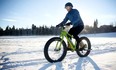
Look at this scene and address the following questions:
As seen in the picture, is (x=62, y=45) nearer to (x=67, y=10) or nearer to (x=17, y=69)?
(x=67, y=10)

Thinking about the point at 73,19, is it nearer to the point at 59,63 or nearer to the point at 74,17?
the point at 74,17

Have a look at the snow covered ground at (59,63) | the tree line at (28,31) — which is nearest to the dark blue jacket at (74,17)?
the snow covered ground at (59,63)

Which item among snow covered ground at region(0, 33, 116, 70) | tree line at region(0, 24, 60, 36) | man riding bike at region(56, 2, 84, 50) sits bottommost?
snow covered ground at region(0, 33, 116, 70)

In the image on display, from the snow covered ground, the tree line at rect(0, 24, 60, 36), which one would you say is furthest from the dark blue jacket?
the tree line at rect(0, 24, 60, 36)

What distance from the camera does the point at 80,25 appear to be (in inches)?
210

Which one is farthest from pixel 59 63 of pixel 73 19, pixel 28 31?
pixel 28 31

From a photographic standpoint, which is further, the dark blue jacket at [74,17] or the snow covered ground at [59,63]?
the dark blue jacket at [74,17]

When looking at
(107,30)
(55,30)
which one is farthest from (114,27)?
(55,30)

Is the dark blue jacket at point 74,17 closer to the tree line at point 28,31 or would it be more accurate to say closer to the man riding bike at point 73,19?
the man riding bike at point 73,19

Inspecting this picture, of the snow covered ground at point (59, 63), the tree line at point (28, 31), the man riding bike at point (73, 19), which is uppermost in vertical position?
the tree line at point (28, 31)

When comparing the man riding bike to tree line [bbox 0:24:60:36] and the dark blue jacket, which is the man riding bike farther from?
tree line [bbox 0:24:60:36]

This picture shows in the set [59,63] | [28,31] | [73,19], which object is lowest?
[59,63]

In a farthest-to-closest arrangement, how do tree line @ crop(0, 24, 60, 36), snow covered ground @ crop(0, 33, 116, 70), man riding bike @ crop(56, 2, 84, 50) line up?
tree line @ crop(0, 24, 60, 36) < man riding bike @ crop(56, 2, 84, 50) < snow covered ground @ crop(0, 33, 116, 70)

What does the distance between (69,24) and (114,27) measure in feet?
219
